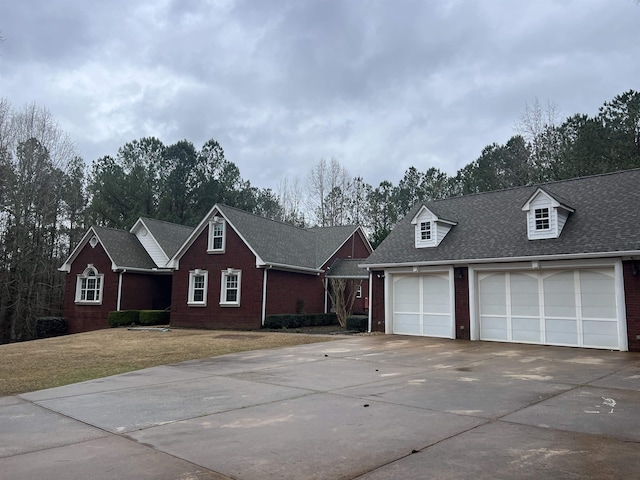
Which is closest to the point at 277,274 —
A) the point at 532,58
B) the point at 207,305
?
the point at 207,305

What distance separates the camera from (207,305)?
25250mm

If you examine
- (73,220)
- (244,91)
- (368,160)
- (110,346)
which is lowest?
(110,346)

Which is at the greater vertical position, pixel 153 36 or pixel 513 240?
pixel 153 36

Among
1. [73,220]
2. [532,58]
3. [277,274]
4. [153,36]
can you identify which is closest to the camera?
[153,36]

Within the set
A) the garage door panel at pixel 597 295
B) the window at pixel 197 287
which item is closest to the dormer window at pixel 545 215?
the garage door panel at pixel 597 295

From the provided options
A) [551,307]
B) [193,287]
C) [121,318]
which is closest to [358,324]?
[551,307]

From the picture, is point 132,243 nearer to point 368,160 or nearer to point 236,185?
point 236,185

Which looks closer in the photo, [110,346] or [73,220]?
[110,346]

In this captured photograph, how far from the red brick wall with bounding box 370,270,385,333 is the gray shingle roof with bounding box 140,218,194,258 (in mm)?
15992

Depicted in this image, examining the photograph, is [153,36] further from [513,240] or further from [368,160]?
[368,160]

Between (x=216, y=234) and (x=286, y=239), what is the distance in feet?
14.1

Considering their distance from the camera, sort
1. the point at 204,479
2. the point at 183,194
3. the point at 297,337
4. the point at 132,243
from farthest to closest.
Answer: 1. the point at 183,194
2. the point at 132,243
3. the point at 297,337
4. the point at 204,479

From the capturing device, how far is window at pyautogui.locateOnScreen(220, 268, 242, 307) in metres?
24.5

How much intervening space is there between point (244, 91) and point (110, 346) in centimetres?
1257
